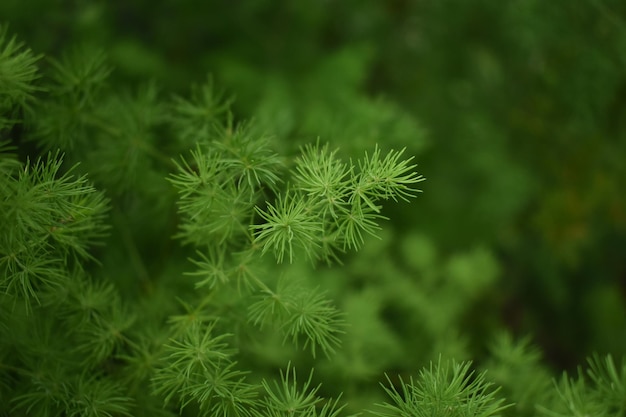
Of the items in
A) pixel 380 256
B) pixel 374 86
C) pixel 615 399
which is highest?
pixel 374 86

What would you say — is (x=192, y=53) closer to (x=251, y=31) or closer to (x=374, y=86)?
(x=251, y=31)

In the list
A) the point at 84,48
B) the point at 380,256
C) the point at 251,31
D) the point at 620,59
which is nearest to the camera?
the point at 84,48

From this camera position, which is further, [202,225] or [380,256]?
[380,256]

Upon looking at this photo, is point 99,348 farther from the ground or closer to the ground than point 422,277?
closer to the ground

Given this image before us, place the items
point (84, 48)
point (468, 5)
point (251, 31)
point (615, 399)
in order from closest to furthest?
point (615, 399) < point (84, 48) < point (468, 5) < point (251, 31)

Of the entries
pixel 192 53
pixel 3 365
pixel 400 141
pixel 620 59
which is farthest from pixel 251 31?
pixel 3 365

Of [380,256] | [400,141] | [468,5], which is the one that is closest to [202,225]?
[400,141]
